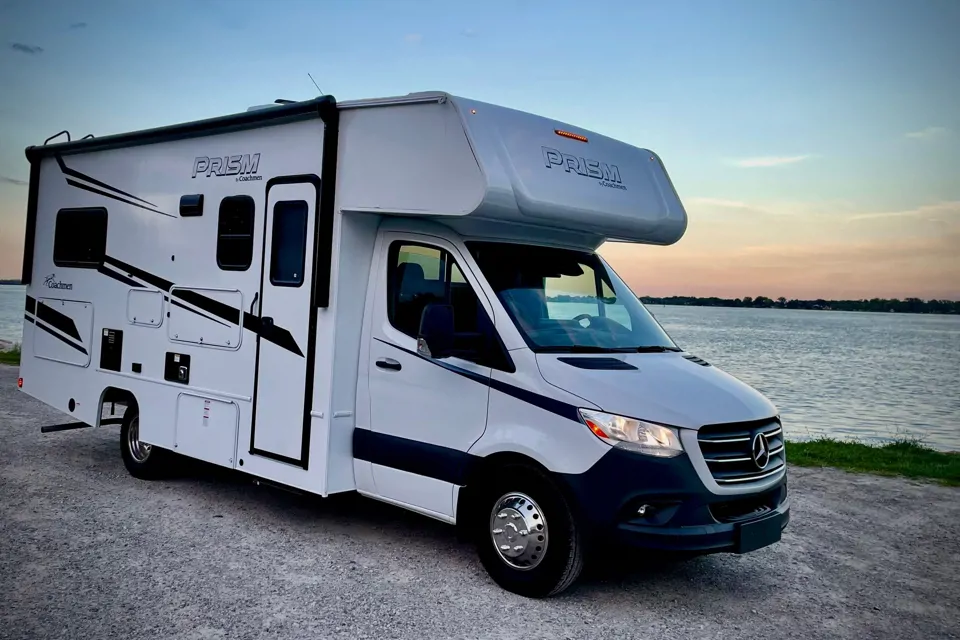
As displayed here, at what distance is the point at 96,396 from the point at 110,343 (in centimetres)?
58

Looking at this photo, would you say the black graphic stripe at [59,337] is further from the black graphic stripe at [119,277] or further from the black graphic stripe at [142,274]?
the black graphic stripe at [142,274]

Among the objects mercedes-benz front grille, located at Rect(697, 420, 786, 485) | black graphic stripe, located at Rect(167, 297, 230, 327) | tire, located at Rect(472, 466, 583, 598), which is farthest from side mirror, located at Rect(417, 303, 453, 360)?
black graphic stripe, located at Rect(167, 297, 230, 327)

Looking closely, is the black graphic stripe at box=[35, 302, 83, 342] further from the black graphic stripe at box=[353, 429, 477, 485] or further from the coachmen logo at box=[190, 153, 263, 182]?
the black graphic stripe at box=[353, 429, 477, 485]

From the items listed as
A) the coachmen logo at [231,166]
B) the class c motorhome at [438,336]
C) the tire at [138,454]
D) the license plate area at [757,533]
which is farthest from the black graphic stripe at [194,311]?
the license plate area at [757,533]

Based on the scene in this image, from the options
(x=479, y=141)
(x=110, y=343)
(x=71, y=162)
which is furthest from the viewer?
(x=71, y=162)

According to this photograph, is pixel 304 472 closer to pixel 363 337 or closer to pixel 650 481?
pixel 363 337

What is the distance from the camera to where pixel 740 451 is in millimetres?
5273

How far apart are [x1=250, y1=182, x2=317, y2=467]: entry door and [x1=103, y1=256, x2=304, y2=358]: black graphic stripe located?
1cm

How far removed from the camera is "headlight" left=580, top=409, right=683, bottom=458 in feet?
16.3

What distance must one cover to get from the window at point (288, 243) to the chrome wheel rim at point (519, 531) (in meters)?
2.42

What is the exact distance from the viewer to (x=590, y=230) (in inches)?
249

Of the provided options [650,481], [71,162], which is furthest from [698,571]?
[71,162]

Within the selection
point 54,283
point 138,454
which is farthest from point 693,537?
point 54,283

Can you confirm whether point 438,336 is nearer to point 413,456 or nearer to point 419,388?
point 419,388
